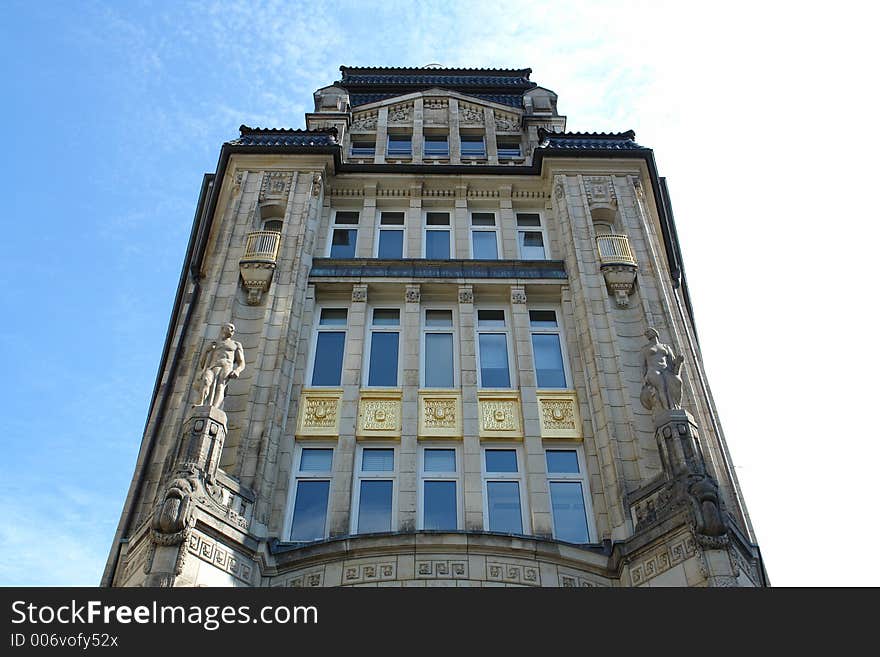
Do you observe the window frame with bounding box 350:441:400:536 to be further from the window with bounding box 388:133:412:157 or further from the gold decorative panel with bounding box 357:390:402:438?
the window with bounding box 388:133:412:157

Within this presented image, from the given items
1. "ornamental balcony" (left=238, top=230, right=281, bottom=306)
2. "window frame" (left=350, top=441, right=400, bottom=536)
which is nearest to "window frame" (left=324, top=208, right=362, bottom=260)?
"ornamental balcony" (left=238, top=230, right=281, bottom=306)

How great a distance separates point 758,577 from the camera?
14367 mm

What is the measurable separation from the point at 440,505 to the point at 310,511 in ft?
8.61

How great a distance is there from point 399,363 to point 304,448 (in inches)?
127

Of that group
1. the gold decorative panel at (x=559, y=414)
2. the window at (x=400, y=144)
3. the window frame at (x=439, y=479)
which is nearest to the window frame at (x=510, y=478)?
the window frame at (x=439, y=479)

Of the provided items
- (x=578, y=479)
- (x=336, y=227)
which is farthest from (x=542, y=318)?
(x=336, y=227)

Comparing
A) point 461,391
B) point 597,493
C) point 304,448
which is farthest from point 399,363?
point 597,493

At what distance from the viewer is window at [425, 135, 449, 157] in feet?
89.2

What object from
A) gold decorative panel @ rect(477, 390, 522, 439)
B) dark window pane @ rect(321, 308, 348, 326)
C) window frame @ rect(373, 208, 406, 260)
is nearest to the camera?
gold decorative panel @ rect(477, 390, 522, 439)

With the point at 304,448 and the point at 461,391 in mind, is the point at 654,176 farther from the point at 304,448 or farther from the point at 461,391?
the point at 304,448

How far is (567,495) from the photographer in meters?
16.7

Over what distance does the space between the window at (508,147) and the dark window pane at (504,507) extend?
45.8ft

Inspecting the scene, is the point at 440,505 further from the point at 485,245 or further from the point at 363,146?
the point at 363,146

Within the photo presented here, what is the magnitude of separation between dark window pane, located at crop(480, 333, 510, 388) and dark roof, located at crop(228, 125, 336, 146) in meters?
8.23
